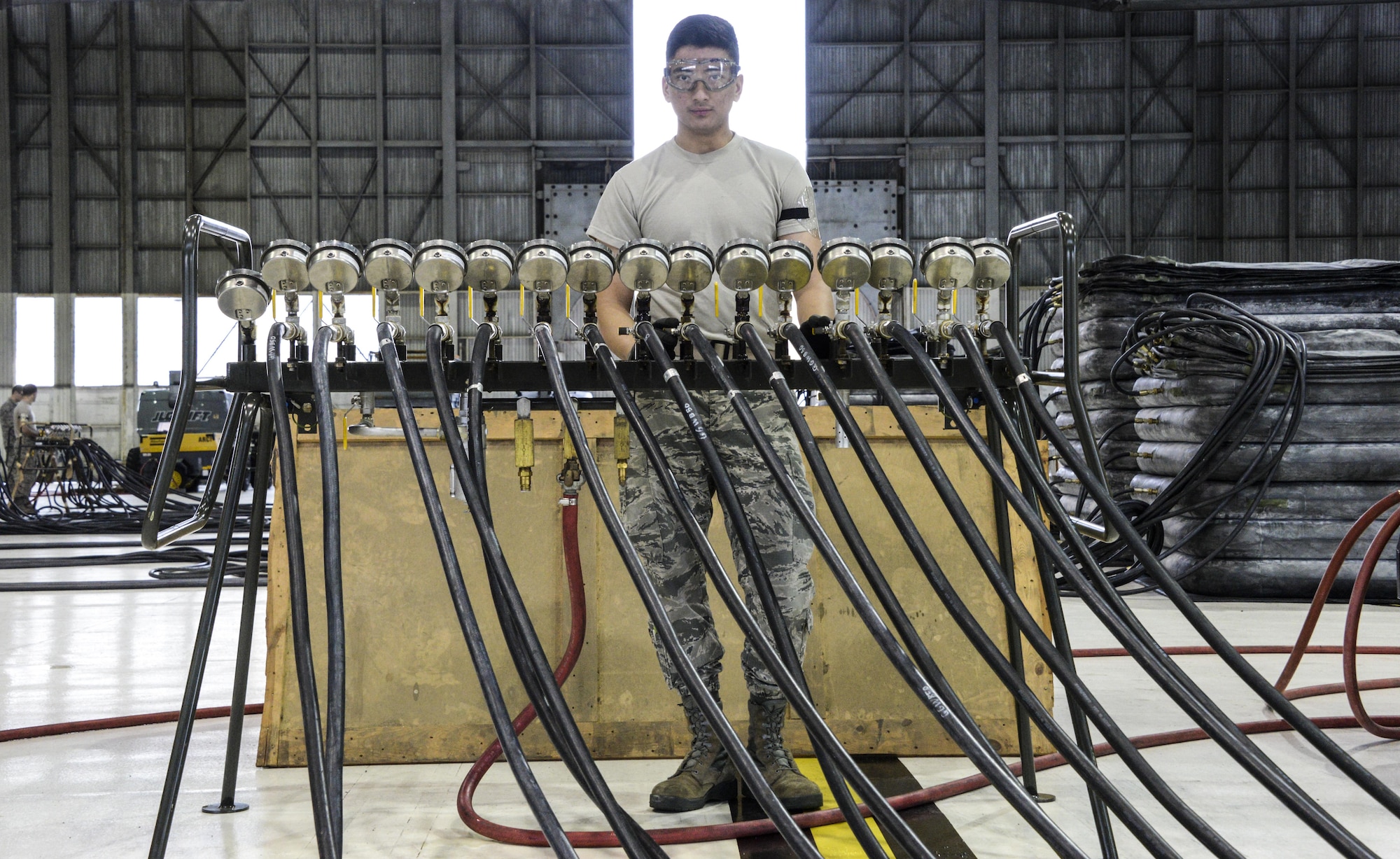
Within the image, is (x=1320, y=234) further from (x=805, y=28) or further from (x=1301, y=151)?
(x=805, y=28)

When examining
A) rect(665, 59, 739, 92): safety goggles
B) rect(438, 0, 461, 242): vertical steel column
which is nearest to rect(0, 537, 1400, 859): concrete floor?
rect(665, 59, 739, 92): safety goggles

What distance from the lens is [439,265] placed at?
1.73m

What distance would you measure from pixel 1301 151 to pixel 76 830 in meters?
15.7

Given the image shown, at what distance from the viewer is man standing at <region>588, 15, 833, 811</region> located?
2111 millimetres

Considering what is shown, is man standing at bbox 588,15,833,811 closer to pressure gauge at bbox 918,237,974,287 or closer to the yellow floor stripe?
the yellow floor stripe

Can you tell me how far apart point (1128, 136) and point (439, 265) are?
14270mm

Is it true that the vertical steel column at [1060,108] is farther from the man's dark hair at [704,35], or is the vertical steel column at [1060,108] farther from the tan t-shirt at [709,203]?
the man's dark hair at [704,35]

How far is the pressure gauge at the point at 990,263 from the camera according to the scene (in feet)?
5.93

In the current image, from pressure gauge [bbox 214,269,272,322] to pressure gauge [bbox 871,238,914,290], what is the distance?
100 cm

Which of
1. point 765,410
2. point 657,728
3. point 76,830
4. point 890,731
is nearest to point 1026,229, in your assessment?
point 765,410

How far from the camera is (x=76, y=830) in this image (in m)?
2.06

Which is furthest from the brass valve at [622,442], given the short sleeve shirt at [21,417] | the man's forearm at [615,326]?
the short sleeve shirt at [21,417]

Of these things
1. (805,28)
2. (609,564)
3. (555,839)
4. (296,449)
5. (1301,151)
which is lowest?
(555,839)

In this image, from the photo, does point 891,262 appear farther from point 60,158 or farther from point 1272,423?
point 60,158
